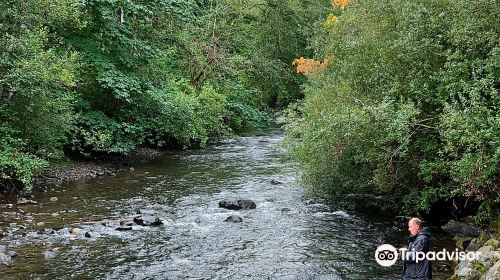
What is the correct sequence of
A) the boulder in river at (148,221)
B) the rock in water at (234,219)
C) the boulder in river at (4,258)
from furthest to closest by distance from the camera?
the rock in water at (234,219), the boulder in river at (148,221), the boulder in river at (4,258)

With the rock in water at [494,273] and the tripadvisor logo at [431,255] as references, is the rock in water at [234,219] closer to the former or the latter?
the tripadvisor logo at [431,255]

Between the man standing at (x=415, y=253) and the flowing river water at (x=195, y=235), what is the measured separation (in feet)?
9.82

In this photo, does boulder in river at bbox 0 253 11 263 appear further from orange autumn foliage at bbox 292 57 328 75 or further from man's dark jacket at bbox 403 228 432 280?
orange autumn foliage at bbox 292 57 328 75

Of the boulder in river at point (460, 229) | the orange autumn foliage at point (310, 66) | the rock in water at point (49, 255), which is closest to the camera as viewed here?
the rock in water at point (49, 255)

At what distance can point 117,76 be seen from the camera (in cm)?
2597

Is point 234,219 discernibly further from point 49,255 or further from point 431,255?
point 431,255

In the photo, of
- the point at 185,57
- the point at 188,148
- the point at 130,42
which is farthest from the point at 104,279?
the point at 185,57

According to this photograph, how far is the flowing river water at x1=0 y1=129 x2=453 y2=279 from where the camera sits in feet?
42.5

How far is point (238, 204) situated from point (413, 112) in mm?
7808

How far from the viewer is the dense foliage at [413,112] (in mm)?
13180

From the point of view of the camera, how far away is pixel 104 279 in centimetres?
1214

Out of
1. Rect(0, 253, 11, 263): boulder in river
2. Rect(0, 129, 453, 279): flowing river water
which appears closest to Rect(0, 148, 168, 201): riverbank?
Rect(0, 129, 453, 279): flowing river water

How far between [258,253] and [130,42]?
1582 cm

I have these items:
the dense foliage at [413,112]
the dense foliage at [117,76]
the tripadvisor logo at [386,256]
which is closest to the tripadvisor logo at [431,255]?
the tripadvisor logo at [386,256]
